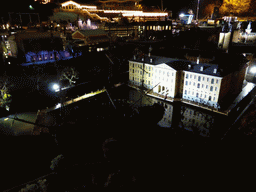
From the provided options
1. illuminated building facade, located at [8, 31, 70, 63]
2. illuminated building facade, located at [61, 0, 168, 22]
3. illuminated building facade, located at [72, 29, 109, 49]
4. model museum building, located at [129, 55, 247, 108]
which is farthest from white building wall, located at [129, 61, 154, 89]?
illuminated building facade, located at [61, 0, 168, 22]

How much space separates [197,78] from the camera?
30.1 m

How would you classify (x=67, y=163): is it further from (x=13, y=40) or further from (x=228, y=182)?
(x=13, y=40)

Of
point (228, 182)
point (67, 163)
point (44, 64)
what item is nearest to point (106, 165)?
point (67, 163)

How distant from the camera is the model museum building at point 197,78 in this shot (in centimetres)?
2867

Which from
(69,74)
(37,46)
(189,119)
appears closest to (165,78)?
(189,119)

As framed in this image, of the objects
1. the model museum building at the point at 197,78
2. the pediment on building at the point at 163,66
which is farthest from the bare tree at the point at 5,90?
the pediment on building at the point at 163,66

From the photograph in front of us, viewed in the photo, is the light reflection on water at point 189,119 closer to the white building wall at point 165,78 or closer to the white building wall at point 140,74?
the white building wall at point 165,78

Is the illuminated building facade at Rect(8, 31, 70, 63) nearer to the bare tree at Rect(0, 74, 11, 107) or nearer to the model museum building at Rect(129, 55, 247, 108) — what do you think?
the bare tree at Rect(0, 74, 11, 107)

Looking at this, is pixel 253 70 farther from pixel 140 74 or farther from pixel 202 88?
pixel 140 74

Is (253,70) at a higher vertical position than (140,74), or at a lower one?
lower

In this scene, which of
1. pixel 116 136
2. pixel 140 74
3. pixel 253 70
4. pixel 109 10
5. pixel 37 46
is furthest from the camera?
pixel 109 10

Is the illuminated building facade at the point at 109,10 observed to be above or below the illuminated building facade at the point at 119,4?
below

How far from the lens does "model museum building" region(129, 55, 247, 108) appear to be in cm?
2867

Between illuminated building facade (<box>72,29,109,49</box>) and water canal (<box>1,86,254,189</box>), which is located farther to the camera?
illuminated building facade (<box>72,29,109,49</box>)
